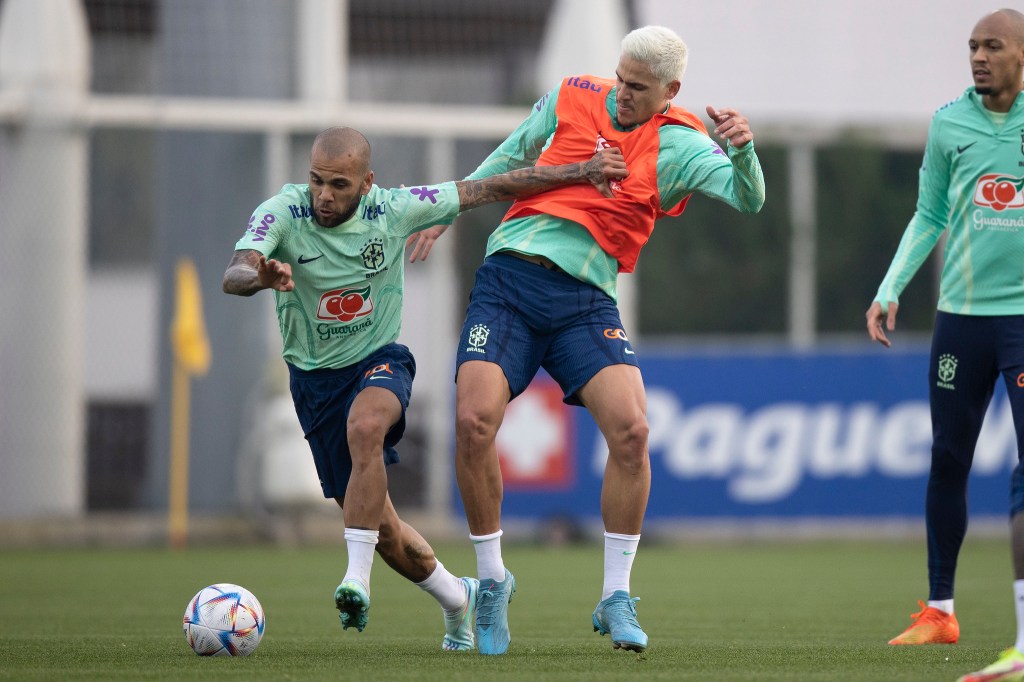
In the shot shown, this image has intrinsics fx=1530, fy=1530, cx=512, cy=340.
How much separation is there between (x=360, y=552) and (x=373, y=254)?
1187 mm

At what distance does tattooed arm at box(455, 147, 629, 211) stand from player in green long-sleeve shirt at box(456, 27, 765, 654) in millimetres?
74

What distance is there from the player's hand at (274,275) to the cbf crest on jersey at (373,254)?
0.62m

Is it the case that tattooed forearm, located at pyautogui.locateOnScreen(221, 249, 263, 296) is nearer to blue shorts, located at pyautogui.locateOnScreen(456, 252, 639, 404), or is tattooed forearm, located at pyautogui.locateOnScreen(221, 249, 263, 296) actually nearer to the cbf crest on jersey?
the cbf crest on jersey

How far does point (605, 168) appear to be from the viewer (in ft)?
19.3

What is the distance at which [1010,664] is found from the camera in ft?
14.9

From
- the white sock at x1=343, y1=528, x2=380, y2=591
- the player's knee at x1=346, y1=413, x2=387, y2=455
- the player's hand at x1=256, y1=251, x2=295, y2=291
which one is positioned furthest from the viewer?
the player's knee at x1=346, y1=413, x2=387, y2=455

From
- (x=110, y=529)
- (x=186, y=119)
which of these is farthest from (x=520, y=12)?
(x=110, y=529)

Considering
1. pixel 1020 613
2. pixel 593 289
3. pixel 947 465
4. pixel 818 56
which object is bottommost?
pixel 1020 613

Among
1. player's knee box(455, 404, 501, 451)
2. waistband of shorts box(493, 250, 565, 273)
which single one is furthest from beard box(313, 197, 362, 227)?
player's knee box(455, 404, 501, 451)

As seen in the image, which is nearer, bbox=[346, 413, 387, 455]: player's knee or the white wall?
bbox=[346, 413, 387, 455]: player's knee

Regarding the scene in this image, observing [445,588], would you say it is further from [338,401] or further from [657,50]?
[657,50]

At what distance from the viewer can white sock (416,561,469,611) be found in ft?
20.0

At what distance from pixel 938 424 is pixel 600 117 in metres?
1.86

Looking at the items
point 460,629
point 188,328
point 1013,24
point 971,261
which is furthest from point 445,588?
point 188,328
